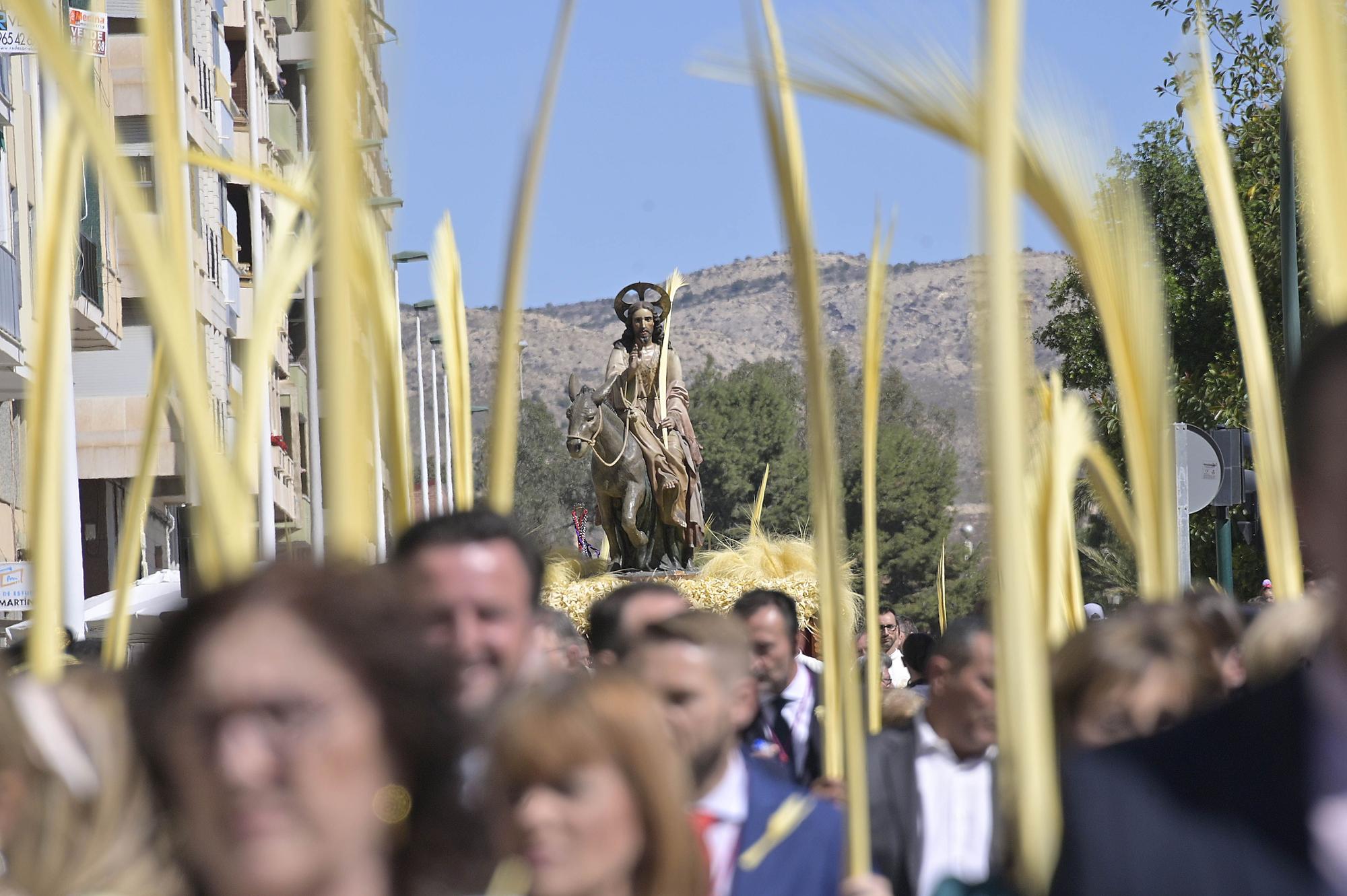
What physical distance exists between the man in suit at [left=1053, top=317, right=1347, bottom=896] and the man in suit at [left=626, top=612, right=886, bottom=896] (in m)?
0.69

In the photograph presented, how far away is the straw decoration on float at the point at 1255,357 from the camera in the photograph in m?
2.92

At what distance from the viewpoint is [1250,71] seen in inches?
A: 696

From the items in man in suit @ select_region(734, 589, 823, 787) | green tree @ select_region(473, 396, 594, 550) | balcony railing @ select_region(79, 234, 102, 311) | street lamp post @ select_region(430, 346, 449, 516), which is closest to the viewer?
man in suit @ select_region(734, 589, 823, 787)

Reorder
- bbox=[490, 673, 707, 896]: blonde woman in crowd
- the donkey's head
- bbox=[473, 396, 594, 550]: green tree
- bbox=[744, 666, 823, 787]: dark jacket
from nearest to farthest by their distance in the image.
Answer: bbox=[490, 673, 707, 896]: blonde woman in crowd → bbox=[744, 666, 823, 787]: dark jacket → the donkey's head → bbox=[473, 396, 594, 550]: green tree

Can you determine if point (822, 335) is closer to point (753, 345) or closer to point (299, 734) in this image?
point (299, 734)

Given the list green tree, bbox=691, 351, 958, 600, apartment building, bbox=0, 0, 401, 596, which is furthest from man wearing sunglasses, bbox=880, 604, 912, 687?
green tree, bbox=691, 351, 958, 600

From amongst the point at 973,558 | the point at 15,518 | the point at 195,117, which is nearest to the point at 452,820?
the point at 15,518

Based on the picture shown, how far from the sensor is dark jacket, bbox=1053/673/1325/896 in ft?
4.19

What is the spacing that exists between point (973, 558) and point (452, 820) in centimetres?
8119

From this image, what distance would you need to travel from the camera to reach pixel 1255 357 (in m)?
2.92

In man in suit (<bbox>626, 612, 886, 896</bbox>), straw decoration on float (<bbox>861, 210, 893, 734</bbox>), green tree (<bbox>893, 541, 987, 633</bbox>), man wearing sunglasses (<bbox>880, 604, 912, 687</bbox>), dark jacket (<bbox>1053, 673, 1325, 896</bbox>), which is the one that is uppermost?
straw decoration on float (<bbox>861, 210, 893, 734</bbox>)

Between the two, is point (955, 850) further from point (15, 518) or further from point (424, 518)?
point (15, 518)

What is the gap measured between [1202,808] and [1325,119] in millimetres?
656

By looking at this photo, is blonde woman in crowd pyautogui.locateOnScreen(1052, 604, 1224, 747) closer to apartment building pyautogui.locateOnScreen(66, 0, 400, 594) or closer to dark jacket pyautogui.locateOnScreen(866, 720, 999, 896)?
dark jacket pyautogui.locateOnScreen(866, 720, 999, 896)
